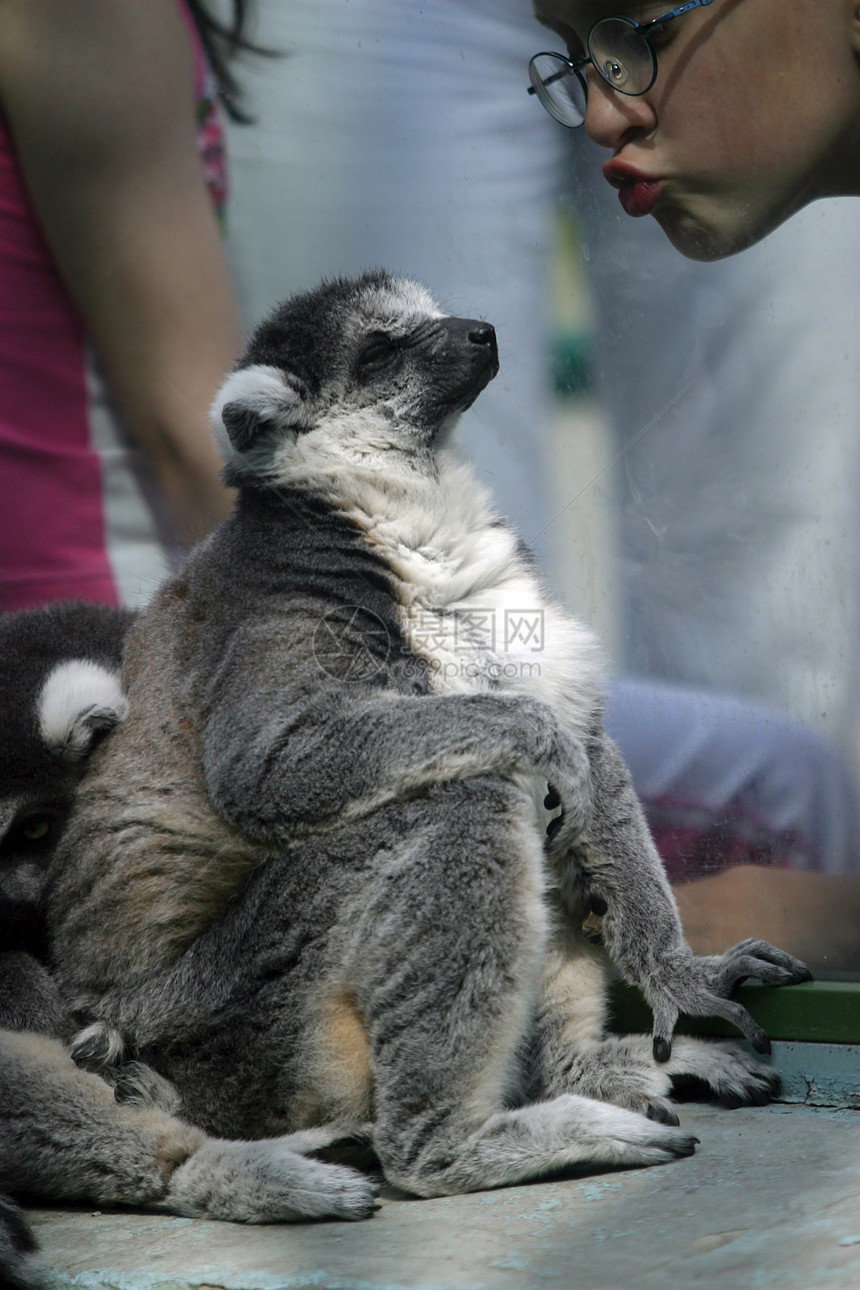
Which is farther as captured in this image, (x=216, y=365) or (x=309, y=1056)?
(x=216, y=365)

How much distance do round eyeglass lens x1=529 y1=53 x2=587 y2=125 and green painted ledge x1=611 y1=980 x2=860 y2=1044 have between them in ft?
7.13

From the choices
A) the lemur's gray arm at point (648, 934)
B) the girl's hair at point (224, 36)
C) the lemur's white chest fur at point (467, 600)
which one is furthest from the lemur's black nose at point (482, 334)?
the girl's hair at point (224, 36)

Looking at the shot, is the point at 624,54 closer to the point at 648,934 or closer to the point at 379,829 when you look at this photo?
the point at 379,829

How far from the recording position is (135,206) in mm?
3367

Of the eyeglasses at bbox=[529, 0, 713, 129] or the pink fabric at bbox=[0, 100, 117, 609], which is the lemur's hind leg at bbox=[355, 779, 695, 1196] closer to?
the eyeglasses at bbox=[529, 0, 713, 129]

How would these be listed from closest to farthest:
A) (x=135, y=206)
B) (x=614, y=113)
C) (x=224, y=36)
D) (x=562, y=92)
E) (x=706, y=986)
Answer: (x=706, y=986) < (x=614, y=113) < (x=562, y=92) < (x=135, y=206) < (x=224, y=36)

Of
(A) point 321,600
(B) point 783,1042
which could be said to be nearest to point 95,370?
(A) point 321,600

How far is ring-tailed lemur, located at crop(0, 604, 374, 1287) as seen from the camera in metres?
1.87

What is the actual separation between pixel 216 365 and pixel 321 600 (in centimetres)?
149

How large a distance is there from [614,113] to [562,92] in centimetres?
32

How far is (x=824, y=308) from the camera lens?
9.28ft

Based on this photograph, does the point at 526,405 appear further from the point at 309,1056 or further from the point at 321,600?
the point at 309,1056

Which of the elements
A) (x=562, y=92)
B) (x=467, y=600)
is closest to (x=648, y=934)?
(x=467, y=600)

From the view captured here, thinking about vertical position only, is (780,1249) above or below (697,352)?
below
